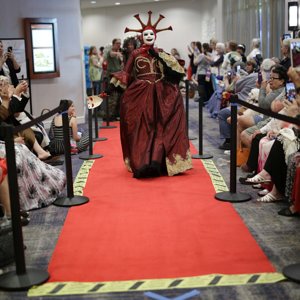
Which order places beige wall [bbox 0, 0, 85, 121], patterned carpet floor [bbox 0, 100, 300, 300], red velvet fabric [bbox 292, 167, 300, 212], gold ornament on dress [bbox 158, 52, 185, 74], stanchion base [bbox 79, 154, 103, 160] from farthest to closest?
beige wall [bbox 0, 0, 85, 121] → stanchion base [bbox 79, 154, 103, 160] → gold ornament on dress [bbox 158, 52, 185, 74] → red velvet fabric [bbox 292, 167, 300, 212] → patterned carpet floor [bbox 0, 100, 300, 300]

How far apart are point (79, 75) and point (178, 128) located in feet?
14.6

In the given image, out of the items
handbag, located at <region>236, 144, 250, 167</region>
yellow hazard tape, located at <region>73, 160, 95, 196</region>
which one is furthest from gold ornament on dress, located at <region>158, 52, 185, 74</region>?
yellow hazard tape, located at <region>73, 160, 95, 196</region>

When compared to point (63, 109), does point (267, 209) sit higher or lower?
lower

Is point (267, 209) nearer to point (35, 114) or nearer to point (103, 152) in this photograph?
point (103, 152)

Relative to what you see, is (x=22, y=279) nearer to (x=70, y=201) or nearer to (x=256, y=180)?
(x=70, y=201)

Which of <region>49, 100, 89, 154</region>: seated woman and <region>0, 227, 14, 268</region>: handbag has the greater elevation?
<region>49, 100, 89, 154</region>: seated woman

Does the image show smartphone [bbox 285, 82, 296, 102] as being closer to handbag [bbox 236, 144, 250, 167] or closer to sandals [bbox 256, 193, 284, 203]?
sandals [bbox 256, 193, 284, 203]

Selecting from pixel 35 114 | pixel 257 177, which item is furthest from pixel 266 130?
pixel 35 114

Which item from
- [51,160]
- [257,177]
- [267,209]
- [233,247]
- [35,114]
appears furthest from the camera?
[35,114]

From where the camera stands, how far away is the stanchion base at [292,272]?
2.91 meters

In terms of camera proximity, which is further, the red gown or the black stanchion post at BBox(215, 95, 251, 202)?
the red gown

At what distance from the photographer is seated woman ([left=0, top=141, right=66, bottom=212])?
14.2ft

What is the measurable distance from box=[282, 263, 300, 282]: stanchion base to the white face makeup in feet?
10.5

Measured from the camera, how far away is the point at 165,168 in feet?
18.1
